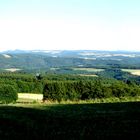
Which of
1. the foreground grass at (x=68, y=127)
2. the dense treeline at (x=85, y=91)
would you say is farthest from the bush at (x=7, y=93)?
the foreground grass at (x=68, y=127)

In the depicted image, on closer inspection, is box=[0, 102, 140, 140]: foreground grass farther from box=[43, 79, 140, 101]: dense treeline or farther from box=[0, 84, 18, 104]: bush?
box=[0, 84, 18, 104]: bush

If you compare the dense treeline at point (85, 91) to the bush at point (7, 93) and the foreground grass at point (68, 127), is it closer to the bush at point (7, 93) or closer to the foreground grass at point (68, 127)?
the bush at point (7, 93)

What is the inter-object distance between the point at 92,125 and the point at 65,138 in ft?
13.1

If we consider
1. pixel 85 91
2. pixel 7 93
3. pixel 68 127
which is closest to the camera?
pixel 68 127

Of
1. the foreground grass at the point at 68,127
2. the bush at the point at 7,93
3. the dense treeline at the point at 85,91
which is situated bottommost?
the bush at the point at 7,93

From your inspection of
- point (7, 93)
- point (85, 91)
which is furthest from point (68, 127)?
point (7, 93)

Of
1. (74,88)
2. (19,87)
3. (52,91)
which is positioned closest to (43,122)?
(52,91)

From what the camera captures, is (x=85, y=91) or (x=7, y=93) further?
(x=7, y=93)

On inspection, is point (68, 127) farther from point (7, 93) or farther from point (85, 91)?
point (7, 93)

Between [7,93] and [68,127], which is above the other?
[68,127]

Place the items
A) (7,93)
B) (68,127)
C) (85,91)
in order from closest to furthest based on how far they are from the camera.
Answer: (68,127) → (85,91) → (7,93)

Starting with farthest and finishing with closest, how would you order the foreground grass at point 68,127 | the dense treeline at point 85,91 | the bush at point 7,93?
the bush at point 7,93 → the dense treeline at point 85,91 → the foreground grass at point 68,127

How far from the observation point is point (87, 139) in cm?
1553

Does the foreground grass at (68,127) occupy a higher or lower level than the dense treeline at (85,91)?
higher
